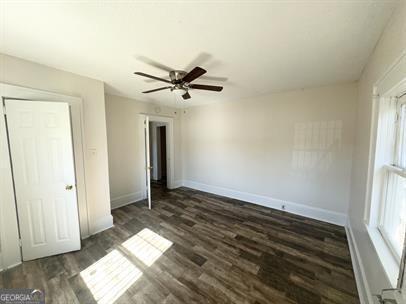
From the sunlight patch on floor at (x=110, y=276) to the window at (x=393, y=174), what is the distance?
2441 millimetres

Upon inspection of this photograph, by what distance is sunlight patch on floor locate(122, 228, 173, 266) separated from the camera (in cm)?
203

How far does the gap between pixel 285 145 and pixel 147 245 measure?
10.2ft

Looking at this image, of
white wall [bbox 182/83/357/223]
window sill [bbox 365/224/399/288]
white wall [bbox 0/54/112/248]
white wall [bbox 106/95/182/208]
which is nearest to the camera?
window sill [bbox 365/224/399/288]

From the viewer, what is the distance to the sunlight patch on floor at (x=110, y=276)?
1.54m

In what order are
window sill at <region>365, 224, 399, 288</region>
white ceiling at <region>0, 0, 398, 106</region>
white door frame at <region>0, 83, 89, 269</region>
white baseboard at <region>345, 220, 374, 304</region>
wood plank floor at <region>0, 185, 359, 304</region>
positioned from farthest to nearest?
white door frame at <region>0, 83, 89, 269</region>, wood plank floor at <region>0, 185, 359, 304</region>, white baseboard at <region>345, 220, 374, 304</region>, white ceiling at <region>0, 0, 398, 106</region>, window sill at <region>365, 224, 399, 288</region>

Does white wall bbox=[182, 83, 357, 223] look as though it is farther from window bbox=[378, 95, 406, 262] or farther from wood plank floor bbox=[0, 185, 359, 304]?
window bbox=[378, 95, 406, 262]

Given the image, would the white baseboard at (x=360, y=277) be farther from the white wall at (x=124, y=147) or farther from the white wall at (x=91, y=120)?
the white wall at (x=124, y=147)

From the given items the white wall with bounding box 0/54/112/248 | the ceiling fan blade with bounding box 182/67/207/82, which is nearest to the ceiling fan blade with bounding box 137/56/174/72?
the ceiling fan blade with bounding box 182/67/207/82

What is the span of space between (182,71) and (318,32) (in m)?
1.52

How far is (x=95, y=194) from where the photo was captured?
2553mm

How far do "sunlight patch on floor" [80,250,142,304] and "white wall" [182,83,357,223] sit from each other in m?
2.80

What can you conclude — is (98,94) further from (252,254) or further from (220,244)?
(252,254)

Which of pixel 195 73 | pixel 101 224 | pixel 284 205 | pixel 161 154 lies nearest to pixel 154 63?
pixel 195 73

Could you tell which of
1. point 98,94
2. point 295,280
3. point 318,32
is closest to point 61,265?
point 98,94
